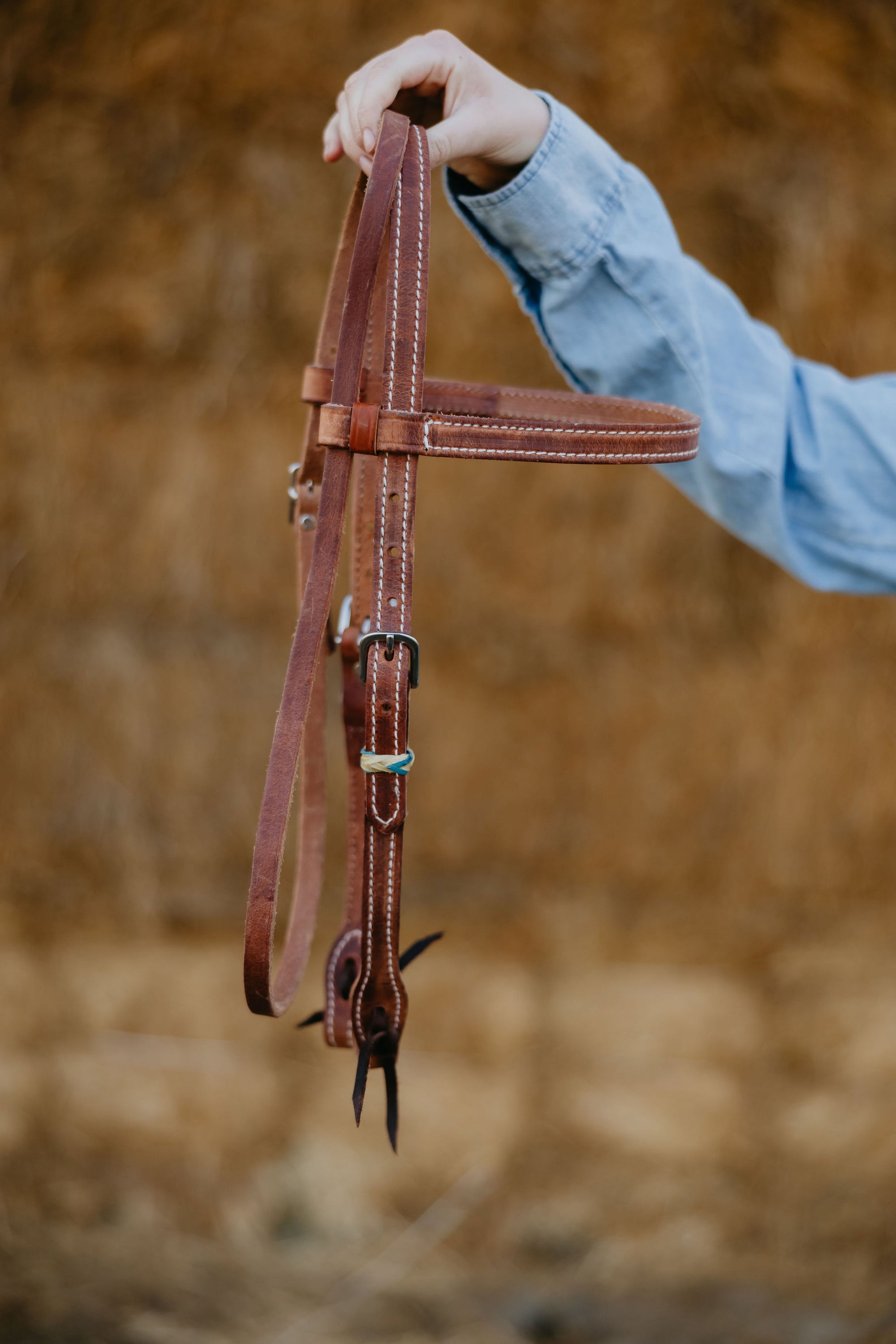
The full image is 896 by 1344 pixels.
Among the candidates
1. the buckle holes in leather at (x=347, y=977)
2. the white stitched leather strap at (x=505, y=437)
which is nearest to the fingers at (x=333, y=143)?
the white stitched leather strap at (x=505, y=437)

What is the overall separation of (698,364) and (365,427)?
32 cm

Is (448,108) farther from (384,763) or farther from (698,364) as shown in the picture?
(384,763)

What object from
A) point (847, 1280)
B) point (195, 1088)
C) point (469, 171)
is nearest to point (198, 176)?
point (469, 171)

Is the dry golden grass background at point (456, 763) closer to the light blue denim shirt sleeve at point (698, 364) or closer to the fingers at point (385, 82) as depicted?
the light blue denim shirt sleeve at point (698, 364)

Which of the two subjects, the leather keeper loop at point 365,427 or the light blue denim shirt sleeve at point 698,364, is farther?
the light blue denim shirt sleeve at point 698,364

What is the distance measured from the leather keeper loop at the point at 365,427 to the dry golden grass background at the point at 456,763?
3.26 ft

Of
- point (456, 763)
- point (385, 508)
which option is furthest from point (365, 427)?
point (456, 763)

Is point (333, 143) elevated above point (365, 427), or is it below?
above

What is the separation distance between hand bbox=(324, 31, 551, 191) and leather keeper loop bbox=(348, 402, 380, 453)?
0.18 m

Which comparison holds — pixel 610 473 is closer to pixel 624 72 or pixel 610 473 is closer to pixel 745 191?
pixel 745 191

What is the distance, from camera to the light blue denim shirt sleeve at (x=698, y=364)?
75 centimetres

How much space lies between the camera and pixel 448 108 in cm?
67

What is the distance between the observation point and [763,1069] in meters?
1.72

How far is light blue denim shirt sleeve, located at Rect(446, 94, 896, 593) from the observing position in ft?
2.45
